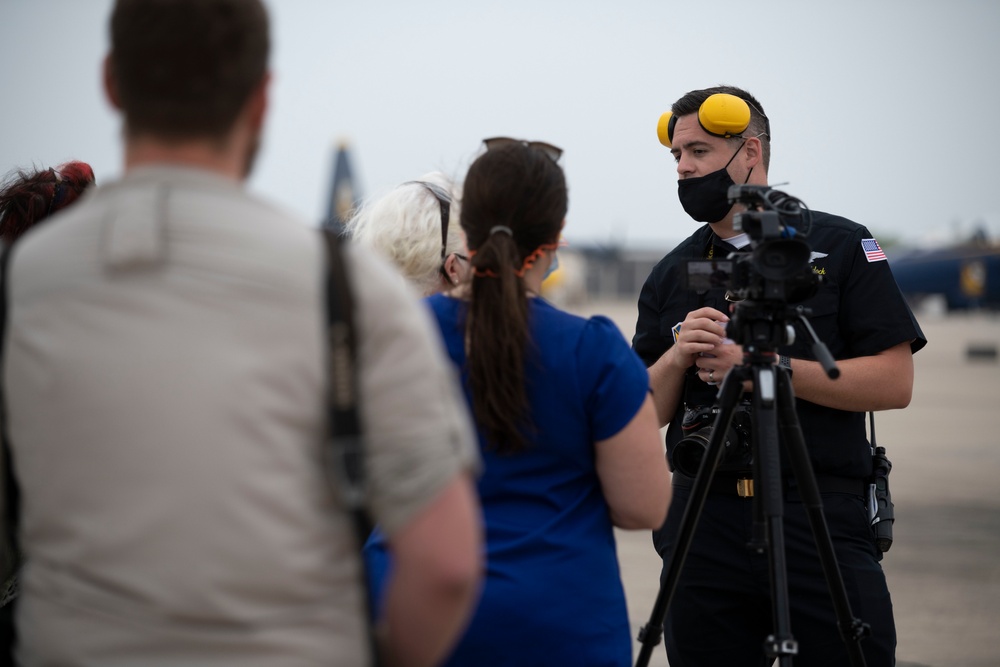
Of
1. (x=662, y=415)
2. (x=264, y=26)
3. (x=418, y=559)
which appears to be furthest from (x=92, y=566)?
(x=662, y=415)

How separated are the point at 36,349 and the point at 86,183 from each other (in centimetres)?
157

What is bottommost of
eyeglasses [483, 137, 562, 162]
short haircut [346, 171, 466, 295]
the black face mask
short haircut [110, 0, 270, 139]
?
short haircut [346, 171, 466, 295]

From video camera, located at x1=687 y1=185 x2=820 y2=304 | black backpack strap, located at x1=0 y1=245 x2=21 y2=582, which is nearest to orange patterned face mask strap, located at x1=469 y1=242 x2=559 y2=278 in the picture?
video camera, located at x1=687 y1=185 x2=820 y2=304

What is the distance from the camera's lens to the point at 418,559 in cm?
131

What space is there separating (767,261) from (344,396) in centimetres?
158

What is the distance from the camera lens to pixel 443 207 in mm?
2996

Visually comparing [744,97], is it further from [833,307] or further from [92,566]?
[92,566]

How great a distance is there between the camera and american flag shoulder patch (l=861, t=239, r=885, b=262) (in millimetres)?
2990

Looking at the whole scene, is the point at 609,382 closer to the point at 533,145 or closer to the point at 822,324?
the point at 533,145

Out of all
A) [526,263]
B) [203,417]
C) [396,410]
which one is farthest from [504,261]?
[203,417]

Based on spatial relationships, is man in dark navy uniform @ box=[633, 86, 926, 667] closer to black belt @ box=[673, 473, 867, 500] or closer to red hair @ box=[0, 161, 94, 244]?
black belt @ box=[673, 473, 867, 500]

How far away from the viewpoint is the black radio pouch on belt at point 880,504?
2869 mm

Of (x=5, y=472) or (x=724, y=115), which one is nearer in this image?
(x=5, y=472)

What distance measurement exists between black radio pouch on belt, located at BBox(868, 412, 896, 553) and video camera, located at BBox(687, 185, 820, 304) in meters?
0.52
